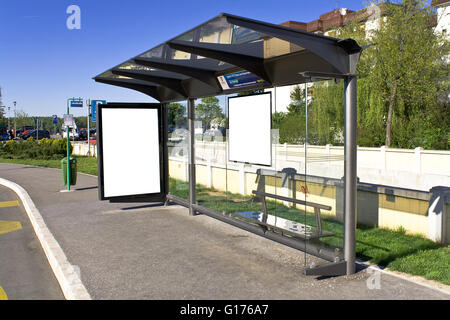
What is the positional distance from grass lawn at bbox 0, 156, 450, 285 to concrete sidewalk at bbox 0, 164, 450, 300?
0.41m

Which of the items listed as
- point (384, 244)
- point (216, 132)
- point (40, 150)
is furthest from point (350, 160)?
point (40, 150)

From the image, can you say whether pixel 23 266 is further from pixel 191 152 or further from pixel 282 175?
pixel 282 175

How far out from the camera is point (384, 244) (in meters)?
6.18

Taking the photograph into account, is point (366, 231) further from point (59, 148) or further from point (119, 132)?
point (59, 148)

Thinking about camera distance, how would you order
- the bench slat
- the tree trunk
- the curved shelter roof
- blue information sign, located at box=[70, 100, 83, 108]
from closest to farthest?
the curved shelter roof < the bench slat < blue information sign, located at box=[70, 100, 83, 108] < the tree trunk

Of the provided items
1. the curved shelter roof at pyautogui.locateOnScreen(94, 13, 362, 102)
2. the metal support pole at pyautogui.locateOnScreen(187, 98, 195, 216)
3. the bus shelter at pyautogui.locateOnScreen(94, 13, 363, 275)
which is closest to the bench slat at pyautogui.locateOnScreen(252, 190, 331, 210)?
the bus shelter at pyautogui.locateOnScreen(94, 13, 363, 275)

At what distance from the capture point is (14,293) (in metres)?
4.82

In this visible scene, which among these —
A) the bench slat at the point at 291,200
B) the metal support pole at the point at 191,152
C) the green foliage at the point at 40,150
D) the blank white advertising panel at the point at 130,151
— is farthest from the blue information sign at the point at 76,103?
the green foliage at the point at 40,150

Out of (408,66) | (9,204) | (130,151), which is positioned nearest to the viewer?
(130,151)

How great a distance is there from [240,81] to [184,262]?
297 centimetres

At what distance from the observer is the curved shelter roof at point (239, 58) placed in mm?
4523

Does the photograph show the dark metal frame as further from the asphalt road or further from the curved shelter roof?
the asphalt road

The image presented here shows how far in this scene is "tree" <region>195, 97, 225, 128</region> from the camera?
25.1 feet
